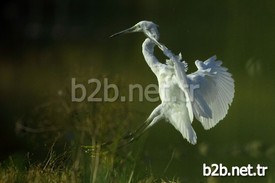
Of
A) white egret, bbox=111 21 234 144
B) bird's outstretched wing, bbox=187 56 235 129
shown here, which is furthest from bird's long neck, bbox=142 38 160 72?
bird's outstretched wing, bbox=187 56 235 129

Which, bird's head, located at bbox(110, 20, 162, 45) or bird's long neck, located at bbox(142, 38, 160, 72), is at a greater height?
bird's head, located at bbox(110, 20, 162, 45)

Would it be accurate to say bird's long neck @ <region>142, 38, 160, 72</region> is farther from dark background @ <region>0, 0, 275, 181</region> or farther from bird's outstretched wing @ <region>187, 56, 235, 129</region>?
bird's outstretched wing @ <region>187, 56, 235, 129</region>

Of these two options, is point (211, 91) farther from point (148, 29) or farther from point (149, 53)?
point (148, 29)

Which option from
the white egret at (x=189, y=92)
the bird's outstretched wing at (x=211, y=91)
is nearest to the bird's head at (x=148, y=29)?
the white egret at (x=189, y=92)

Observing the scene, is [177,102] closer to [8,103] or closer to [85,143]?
[85,143]

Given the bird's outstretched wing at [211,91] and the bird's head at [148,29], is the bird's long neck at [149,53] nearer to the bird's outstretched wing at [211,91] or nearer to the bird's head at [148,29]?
the bird's head at [148,29]

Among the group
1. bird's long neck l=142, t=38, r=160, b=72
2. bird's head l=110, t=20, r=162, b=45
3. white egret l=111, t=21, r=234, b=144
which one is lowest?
white egret l=111, t=21, r=234, b=144

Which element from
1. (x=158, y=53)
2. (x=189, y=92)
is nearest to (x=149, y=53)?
(x=158, y=53)

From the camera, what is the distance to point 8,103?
5898 mm

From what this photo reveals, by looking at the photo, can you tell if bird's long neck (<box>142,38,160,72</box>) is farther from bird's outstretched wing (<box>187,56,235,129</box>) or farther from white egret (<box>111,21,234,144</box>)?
bird's outstretched wing (<box>187,56,235,129</box>)

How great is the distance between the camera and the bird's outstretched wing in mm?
5719

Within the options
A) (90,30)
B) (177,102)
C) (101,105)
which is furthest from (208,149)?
(90,30)

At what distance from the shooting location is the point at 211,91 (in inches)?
228

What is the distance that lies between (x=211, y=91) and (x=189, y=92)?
0.20 m
